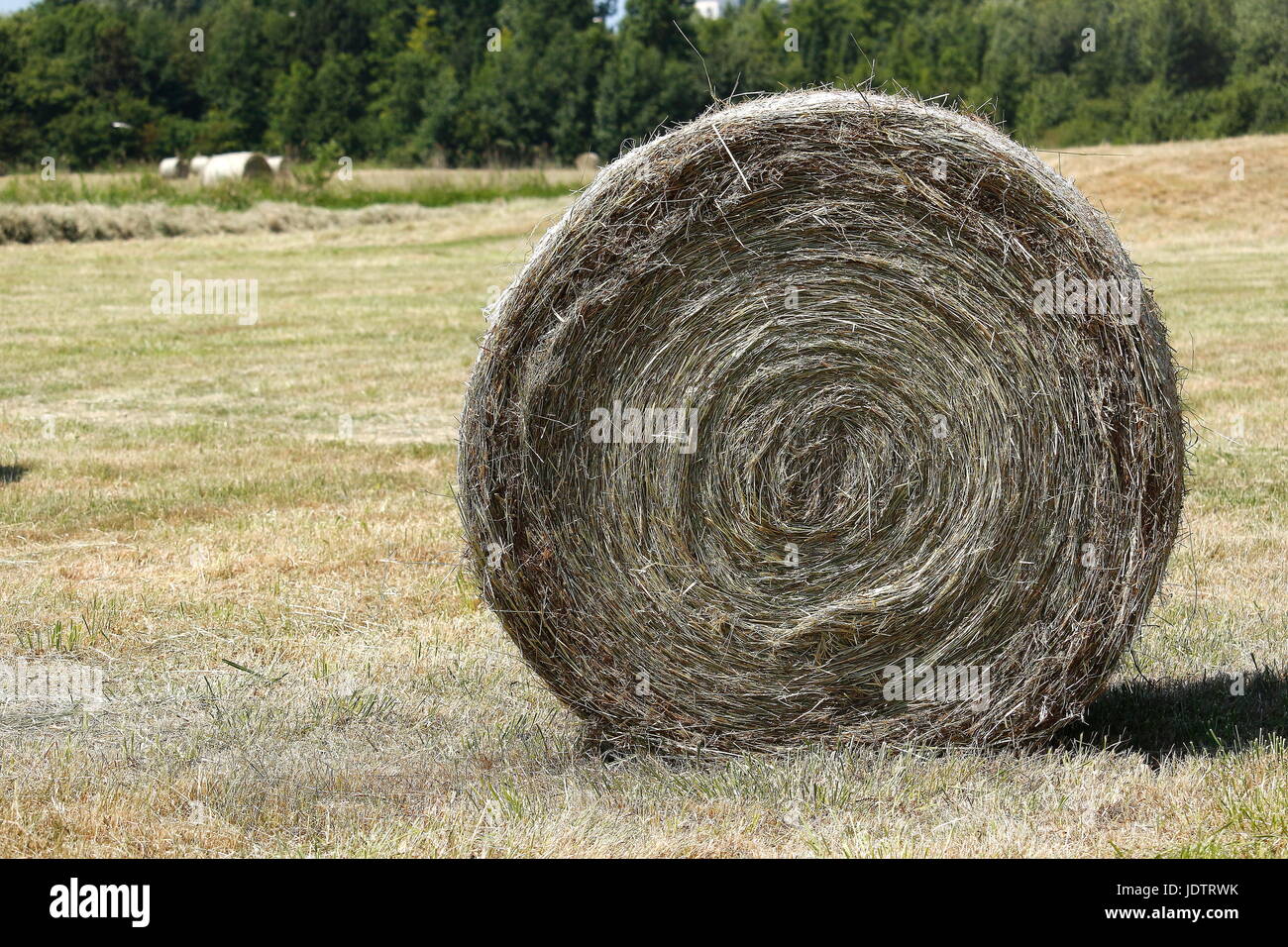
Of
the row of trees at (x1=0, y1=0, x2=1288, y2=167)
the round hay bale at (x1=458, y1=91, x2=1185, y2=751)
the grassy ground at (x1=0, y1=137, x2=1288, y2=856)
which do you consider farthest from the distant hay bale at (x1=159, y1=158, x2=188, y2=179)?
the round hay bale at (x1=458, y1=91, x2=1185, y2=751)

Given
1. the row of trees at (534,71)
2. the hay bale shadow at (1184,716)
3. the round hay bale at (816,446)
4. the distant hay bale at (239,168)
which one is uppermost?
the row of trees at (534,71)

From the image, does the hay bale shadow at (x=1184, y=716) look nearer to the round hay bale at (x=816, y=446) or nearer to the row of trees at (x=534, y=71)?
the round hay bale at (x=816, y=446)

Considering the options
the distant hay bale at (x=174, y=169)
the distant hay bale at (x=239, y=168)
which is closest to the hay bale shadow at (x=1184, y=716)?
the distant hay bale at (x=239, y=168)

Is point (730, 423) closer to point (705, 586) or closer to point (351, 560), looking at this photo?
point (705, 586)

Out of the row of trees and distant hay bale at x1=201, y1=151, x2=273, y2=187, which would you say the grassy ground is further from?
the row of trees

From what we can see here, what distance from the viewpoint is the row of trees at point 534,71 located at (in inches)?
2243

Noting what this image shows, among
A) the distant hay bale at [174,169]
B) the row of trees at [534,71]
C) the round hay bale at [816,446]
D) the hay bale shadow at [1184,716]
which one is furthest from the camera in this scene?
the row of trees at [534,71]

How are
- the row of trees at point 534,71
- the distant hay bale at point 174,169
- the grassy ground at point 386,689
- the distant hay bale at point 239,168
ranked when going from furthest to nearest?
the row of trees at point 534,71, the distant hay bale at point 174,169, the distant hay bale at point 239,168, the grassy ground at point 386,689

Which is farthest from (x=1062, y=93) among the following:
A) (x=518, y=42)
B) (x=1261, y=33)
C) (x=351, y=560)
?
(x=351, y=560)

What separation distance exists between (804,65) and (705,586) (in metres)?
68.0

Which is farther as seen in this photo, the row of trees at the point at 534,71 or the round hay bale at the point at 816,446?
the row of trees at the point at 534,71

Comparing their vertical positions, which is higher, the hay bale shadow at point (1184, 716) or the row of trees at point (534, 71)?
the row of trees at point (534, 71)

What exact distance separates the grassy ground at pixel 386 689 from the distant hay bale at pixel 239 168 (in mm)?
32849

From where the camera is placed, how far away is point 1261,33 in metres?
59.3
